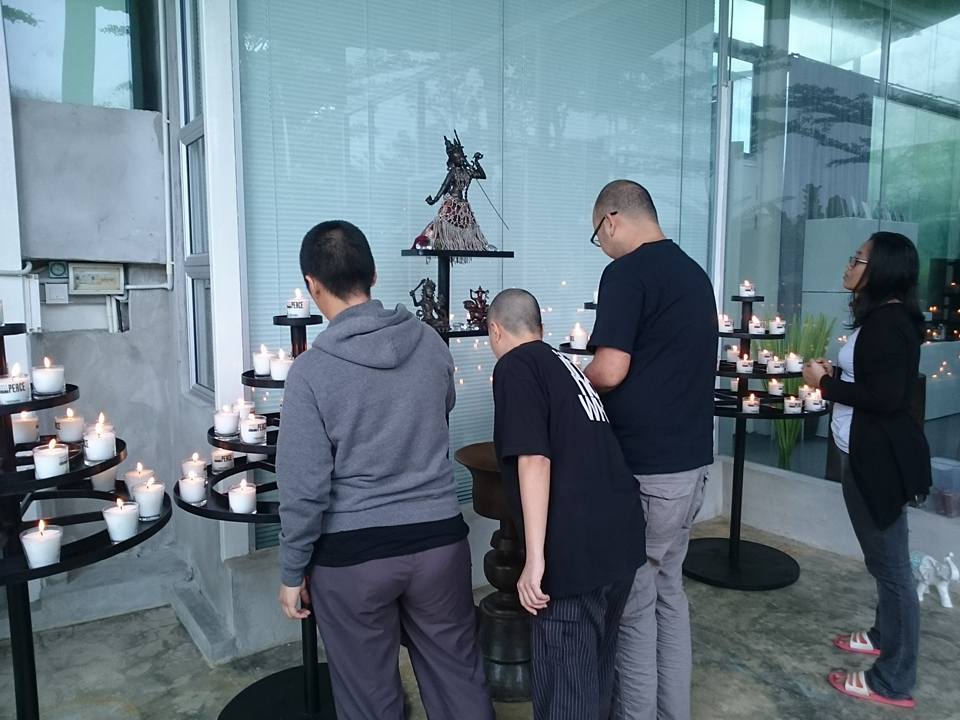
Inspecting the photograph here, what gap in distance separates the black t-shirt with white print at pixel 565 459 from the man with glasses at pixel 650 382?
0.26 m

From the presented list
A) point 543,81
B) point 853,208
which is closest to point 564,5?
point 543,81

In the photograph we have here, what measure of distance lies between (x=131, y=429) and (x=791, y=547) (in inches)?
129

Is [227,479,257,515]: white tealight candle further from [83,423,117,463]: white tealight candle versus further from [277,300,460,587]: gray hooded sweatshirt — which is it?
[277,300,460,587]: gray hooded sweatshirt

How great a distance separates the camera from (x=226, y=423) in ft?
7.30

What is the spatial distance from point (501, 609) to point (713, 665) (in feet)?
2.67

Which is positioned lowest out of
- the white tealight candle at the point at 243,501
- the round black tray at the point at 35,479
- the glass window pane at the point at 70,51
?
the white tealight candle at the point at 243,501

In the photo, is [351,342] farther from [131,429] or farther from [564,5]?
[564,5]

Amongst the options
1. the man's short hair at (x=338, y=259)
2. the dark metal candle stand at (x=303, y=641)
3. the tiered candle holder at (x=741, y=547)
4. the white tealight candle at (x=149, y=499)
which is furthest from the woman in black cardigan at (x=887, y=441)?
the white tealight candle at (x=149, y=499)

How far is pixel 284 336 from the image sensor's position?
9.11 feet

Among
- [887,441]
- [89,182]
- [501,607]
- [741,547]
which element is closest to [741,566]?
[741,547]

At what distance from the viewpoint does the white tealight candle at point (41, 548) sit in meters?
1.69

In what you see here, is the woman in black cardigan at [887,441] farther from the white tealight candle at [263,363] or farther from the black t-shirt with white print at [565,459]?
the white tealight candle at [263,363]

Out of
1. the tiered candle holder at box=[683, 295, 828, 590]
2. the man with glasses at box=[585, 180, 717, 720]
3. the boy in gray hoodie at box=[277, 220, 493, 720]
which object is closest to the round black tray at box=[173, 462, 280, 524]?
the boy in gray hoodie at box=[277, 220, 493, 720]

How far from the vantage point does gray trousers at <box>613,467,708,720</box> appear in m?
1.95
